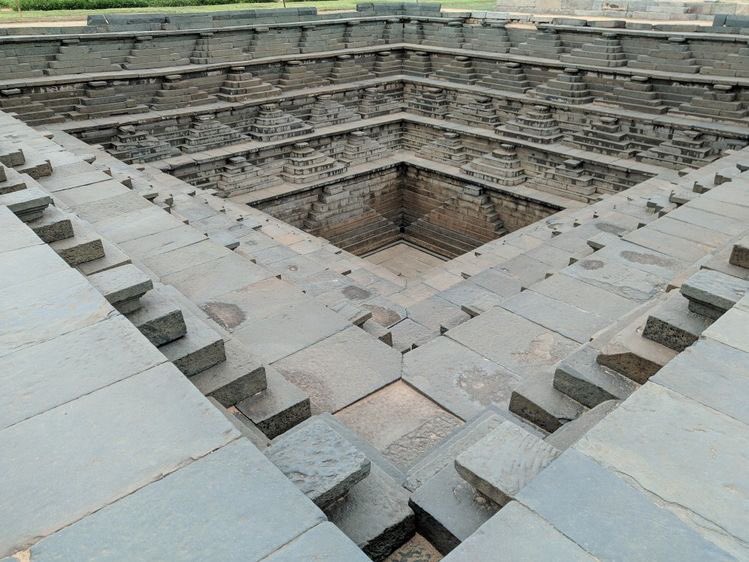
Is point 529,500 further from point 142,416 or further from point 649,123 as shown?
point 649,123

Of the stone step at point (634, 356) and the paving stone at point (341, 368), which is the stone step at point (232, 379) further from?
the stone step at point (634, 356)

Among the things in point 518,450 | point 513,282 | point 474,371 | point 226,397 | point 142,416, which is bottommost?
point 513,282

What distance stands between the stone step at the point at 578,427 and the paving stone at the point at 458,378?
36.5 inches

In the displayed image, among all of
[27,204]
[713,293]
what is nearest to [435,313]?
[713,293]

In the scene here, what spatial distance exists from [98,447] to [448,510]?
55.1 inches

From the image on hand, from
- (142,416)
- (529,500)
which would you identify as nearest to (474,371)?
(529,500)

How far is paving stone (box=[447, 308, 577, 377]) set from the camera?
452cm

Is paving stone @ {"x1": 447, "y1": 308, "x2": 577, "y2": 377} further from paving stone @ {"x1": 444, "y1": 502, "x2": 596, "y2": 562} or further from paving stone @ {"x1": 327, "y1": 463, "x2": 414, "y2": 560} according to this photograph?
paving stone @ {"x1": 444, "y1": 502, "x2": 596, "y2": 562}

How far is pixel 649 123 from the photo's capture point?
12445 mm

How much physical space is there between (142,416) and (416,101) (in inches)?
630

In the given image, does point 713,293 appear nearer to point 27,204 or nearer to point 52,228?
point 52,228

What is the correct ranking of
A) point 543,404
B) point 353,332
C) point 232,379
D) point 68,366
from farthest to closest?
point 353,332 → point 543,404 → point 232,379 → point 68,366

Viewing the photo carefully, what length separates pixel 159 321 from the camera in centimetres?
327

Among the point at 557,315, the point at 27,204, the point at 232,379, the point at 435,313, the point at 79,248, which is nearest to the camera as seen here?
the point at 232,379
